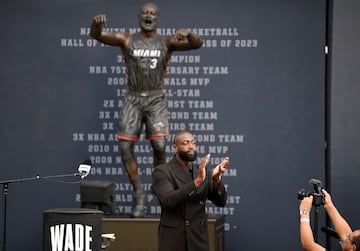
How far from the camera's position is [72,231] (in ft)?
15.1

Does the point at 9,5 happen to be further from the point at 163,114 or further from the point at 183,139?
the point at 183,139

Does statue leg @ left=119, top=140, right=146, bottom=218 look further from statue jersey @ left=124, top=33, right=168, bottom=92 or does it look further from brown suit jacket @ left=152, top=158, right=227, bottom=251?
brown suit jacket @ left=152, top=158, right=227, bottom=251

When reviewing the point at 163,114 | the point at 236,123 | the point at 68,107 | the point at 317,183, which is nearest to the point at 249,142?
the point at 236,123

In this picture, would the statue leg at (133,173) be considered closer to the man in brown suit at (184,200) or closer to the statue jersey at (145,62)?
the statue jersey at (145,62)

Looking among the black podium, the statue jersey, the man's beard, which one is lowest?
the black podium

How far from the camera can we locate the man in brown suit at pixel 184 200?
5262mm

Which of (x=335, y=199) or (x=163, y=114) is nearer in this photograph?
(x=163, y=114)

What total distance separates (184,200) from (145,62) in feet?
7.38

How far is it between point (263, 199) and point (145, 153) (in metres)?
1.33

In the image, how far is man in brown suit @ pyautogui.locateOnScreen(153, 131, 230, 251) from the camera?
207 inches

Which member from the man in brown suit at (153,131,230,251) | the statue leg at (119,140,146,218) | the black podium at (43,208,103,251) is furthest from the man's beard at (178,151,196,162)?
the statue leg at (119,140,146,218)

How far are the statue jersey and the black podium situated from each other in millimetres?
2724

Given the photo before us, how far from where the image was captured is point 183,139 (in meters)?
5.37

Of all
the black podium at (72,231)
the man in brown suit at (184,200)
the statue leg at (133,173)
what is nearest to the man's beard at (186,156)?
the man in brown suit at (184,200)
